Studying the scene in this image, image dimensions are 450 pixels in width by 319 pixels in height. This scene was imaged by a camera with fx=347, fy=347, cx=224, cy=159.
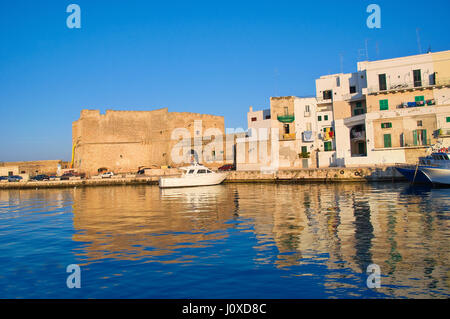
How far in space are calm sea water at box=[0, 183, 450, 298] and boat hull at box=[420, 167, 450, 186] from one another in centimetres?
865

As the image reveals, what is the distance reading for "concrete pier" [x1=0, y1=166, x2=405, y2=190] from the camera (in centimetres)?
2575

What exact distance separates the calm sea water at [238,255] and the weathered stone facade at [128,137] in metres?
34.4

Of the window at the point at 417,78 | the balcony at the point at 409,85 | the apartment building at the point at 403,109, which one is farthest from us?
the window at the point at 417,78

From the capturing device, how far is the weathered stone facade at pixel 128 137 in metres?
45.9

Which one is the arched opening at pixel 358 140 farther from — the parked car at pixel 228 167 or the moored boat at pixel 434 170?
the parked car at pixel 228 167

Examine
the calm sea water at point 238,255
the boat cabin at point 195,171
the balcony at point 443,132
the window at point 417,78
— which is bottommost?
the calm sea water at point 238,255

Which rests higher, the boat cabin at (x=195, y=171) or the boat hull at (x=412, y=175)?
the boat cabin at (x=195, y=171)

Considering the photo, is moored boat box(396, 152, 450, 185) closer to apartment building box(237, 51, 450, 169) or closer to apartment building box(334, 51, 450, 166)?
apartment building box(237, 51, 450, 169)

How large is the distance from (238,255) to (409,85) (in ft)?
92.2

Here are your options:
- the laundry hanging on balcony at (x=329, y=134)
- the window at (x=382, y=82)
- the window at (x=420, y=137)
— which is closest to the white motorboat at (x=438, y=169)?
the window at (x=420, y=137)

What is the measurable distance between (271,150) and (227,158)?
→ 7.97 metres

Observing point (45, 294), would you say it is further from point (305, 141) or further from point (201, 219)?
point (305, 141)

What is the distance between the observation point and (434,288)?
4703 mm
